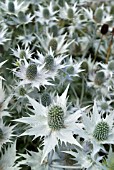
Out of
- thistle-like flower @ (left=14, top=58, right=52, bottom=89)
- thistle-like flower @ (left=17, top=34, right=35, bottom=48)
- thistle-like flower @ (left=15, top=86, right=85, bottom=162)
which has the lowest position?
thistle-like flower @ (left=15, top=86, right=85, bottom=162)

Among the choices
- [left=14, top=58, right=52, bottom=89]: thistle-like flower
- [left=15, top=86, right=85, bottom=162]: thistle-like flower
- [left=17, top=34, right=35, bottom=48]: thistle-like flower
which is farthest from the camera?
[left=17, top=34, right=35, bottom=48]: thistle-like flower

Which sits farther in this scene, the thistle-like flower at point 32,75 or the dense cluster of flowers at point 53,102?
the thistle-like flower at point 32,75

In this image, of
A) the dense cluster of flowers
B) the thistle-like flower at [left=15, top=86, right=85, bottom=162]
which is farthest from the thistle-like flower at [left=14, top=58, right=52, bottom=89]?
the thistle-like flower at [left=15, top=86, right=85, bottom=162]

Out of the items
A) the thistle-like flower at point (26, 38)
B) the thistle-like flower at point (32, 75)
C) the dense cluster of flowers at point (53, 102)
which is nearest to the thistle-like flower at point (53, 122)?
the dense cluster of flowers at point (53, 102)

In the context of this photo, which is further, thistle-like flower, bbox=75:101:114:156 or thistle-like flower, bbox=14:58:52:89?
thistle-like flower, bbox=14:58:52:89

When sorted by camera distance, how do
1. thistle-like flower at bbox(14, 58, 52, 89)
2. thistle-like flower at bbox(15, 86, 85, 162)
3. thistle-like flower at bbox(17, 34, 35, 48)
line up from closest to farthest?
thistle-like flower at bbox(15, 86, 85, 162) → thistle-like flower at bbox(14, 58, 52, 89) → thistle-like flower at bbox(17, 34, 35, 48)

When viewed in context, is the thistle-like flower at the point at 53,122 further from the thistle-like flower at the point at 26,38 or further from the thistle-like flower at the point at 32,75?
the thistle-like flower at the point at 26,38

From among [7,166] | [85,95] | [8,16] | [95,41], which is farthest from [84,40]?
[7,166]

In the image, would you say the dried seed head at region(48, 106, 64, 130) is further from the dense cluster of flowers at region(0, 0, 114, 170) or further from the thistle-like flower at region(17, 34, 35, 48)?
the thistle-like flower at region(17, 34, 35, 48)
